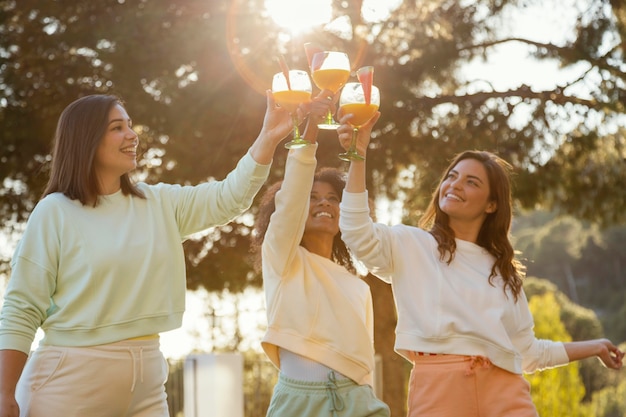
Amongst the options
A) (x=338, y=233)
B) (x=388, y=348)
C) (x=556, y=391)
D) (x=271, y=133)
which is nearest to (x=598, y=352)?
(x=338, y=233)

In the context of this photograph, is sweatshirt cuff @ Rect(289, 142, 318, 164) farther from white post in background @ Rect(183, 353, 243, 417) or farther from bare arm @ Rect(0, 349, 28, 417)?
white post in background @ Rect(183, 353, 243, 417)

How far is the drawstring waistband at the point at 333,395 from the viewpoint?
9.69 ft

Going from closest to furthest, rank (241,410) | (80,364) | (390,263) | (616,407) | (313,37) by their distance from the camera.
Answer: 1. (80,364)
2. (390,263)
3. (241,410)
4. (313,37)
5. (616,407)

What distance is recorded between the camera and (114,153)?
108 inches

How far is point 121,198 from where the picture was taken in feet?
9.11

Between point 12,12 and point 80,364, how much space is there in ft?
19.6

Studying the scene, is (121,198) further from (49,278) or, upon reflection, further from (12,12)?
(12,12)

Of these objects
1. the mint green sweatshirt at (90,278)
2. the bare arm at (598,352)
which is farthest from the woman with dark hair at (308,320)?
the bare arm at (598,352)

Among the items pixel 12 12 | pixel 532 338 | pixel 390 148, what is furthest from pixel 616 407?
pixel 532 338

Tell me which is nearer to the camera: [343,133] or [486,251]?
[343,133]

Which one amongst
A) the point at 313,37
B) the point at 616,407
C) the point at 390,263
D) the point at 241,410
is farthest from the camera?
the point at 616,407

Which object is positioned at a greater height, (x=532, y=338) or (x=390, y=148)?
(x=390, y=148)

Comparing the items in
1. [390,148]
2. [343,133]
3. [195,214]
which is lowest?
[195,214]

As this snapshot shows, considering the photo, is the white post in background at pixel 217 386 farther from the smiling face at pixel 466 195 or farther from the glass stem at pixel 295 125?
the glass stem at pixel 295 125
